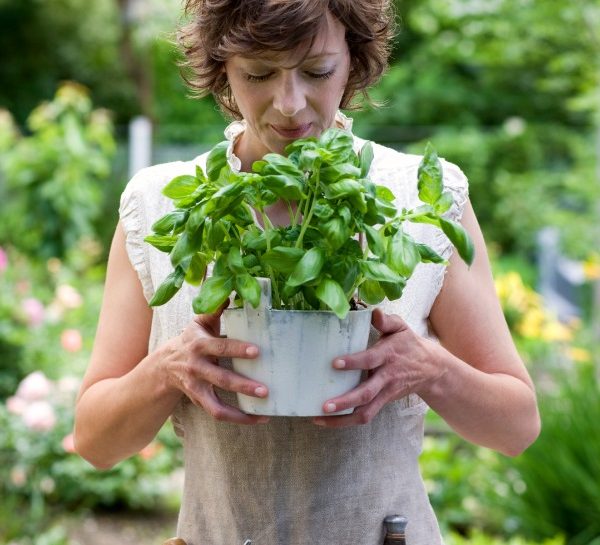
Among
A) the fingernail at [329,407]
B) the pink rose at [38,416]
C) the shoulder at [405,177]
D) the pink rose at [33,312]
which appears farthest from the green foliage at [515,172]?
the fingernail at [329,407]

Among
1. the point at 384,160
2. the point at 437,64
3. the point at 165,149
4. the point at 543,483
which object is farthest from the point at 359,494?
the point at 437,64

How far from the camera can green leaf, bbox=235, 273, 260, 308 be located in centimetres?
128

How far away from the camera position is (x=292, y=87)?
1525mm

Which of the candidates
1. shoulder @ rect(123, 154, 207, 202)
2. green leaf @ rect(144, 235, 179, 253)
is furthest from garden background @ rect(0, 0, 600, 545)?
green leaf @ rect(144, 235, 179, 253)

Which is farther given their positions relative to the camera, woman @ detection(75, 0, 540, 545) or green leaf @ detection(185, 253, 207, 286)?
woman @ detection(75, 0, 540, 545)

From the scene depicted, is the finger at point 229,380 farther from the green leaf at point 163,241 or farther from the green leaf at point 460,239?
the green leaf at point 460,239

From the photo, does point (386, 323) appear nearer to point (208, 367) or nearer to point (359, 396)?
point (359, 396)

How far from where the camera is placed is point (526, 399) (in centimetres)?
171

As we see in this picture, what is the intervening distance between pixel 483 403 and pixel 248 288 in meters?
0.51

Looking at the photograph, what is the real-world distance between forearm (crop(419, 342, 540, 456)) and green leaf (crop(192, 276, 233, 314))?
33cm

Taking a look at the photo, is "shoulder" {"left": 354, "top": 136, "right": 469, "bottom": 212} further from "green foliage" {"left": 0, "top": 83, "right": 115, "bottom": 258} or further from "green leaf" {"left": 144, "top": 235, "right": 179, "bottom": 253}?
"green foliage" {"left": 0, "top": 83, "right": 115, "bottom": 258}

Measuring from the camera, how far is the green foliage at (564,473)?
13.1ft

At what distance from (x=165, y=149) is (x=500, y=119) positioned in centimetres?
597

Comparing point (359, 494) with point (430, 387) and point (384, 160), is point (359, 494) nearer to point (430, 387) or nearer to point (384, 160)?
point (430, 387)
